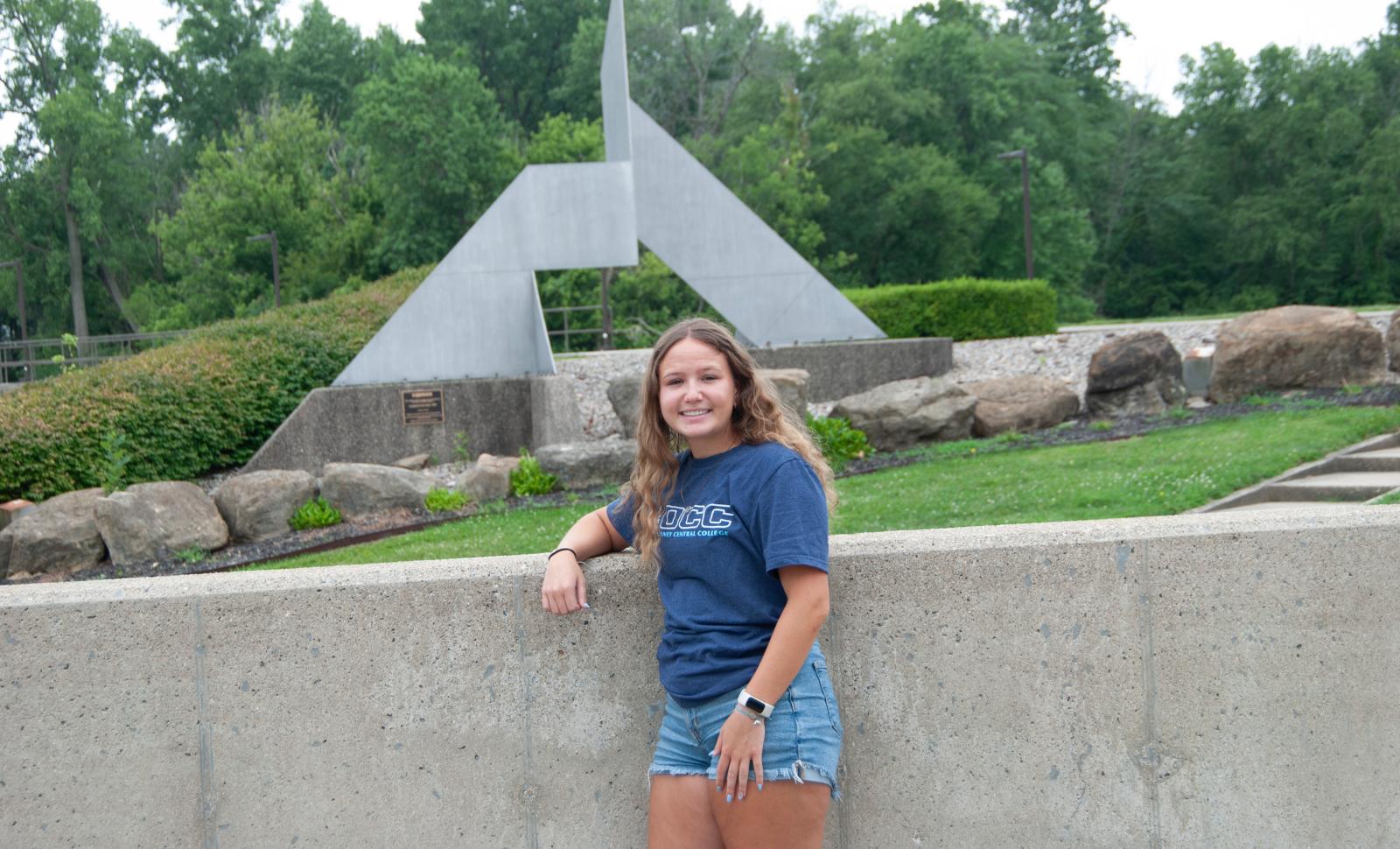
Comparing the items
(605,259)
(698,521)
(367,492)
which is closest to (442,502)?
(367,492)

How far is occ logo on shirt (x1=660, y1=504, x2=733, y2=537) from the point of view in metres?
2.51

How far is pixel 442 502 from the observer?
11.4 m

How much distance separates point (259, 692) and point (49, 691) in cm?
51

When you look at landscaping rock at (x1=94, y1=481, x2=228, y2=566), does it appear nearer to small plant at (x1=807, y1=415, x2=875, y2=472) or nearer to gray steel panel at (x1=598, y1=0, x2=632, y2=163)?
small plant at (x1=807, y1=415, x2=875, y2=472)

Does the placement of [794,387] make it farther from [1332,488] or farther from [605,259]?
[1332,488]

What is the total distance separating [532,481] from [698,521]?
9.48 metres

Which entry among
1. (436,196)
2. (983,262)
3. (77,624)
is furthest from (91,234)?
(77,624)

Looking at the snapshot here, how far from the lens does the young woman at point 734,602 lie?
239 cm

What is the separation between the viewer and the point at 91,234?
48344 mm

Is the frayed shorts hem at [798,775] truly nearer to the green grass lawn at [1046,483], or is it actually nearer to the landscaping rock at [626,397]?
the green grass lawn at [1046,483]

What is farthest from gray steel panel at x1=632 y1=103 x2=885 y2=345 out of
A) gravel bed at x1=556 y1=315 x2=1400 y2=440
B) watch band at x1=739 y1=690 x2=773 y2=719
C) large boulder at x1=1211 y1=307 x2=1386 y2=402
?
watch band at x1=739 y1=690 x2=773 y2=719

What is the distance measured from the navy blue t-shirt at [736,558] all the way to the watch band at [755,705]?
0.09 meters

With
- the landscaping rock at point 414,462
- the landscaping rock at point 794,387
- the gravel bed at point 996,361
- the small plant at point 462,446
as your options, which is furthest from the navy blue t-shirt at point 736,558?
the small plant at point 462,446

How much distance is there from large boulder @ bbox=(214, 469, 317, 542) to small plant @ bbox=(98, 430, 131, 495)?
204 cm
